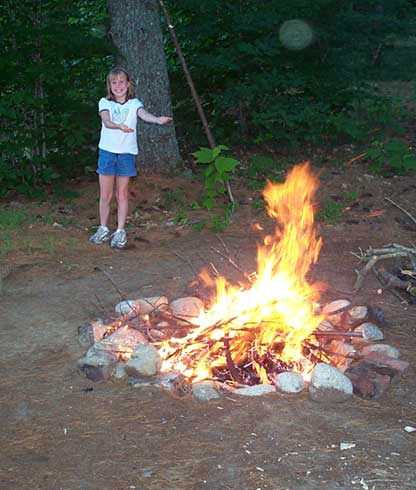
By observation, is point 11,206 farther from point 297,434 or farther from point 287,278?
point 297,434

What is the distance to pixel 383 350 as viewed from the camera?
14.1ft

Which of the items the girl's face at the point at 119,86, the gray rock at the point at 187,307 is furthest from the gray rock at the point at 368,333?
the girl's face at the point at 119,86

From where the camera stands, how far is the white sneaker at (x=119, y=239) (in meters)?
6.57

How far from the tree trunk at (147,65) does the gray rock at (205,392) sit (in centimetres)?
518

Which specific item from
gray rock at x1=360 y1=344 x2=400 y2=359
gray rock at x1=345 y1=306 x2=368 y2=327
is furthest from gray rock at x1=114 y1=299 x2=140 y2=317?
gray rock at x1=360 y1=344 x2=400 y2=359

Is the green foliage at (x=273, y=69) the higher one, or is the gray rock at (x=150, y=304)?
the green foliage at (x=273, y=69)

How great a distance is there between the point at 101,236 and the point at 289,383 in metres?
3.32

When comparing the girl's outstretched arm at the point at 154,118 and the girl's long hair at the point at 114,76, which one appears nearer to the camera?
the girl's outstretched arm at the point at 154,118

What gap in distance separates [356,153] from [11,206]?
4850 millimetres

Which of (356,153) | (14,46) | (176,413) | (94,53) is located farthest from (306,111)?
(176,413)

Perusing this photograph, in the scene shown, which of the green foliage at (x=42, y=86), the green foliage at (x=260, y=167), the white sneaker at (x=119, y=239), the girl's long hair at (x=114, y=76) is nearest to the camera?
the girl's long hair at (x=114, y=76)

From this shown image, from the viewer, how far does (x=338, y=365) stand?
4207 mm

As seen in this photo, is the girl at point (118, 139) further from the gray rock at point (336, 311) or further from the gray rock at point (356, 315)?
the gray rock at point (356, 315)

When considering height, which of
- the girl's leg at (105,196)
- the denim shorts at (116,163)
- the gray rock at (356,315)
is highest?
the denim shorts at (116,163)
